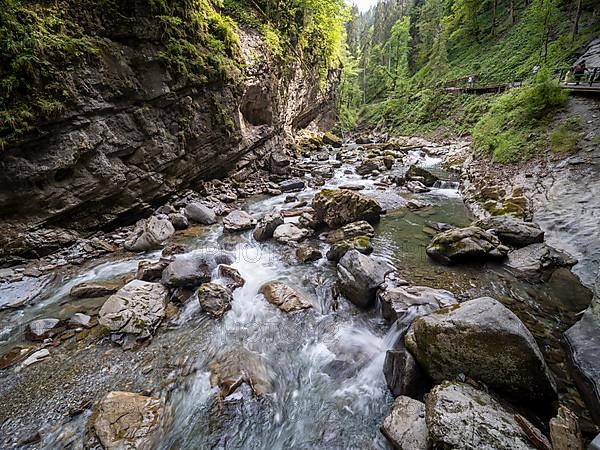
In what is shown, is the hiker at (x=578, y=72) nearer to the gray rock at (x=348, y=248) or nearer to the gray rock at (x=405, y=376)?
the gray rock at (x=348, y=248)

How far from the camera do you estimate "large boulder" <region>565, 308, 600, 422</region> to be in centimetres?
289

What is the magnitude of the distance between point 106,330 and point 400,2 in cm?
7672

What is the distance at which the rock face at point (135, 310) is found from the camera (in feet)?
14.4

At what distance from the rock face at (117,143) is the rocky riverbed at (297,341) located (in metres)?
0.96

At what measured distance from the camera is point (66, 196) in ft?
21.7

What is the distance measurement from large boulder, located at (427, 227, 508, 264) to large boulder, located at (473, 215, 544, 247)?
34 cm

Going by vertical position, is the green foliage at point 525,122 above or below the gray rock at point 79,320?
above

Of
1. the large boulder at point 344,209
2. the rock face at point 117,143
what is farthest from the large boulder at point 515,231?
the rock face at point 117,143

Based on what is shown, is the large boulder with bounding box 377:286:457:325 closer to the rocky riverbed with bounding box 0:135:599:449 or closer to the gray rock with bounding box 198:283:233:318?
the rocky riverbed with bounding box 0:135:599:449

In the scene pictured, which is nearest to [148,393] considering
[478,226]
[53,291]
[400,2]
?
[53,291]

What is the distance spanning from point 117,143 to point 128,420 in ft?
22.9

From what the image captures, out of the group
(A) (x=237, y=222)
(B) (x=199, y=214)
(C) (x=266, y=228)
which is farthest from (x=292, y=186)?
(C) (x=266, y=228)

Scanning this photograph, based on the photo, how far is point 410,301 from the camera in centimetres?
448

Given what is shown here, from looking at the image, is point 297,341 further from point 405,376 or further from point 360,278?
point 405,376
